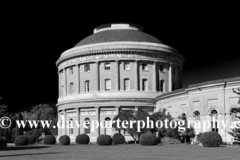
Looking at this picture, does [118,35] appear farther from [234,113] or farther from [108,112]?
[234,113]

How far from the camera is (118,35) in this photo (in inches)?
Result: 2427

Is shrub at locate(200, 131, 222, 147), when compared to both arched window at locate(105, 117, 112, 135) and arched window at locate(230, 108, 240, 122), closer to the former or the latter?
arched window at locate(230, 108, 240, 122)

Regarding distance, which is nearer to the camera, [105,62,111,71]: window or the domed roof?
[105,62,111,71]: window

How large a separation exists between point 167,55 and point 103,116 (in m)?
12.7

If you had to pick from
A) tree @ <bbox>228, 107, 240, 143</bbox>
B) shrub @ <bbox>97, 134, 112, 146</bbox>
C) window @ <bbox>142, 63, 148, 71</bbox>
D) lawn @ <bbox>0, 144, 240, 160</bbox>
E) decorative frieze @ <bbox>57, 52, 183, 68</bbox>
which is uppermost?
decorative frieze @ <bbox>57, 52, 183, 68</bbox>

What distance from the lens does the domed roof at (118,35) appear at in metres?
60.7

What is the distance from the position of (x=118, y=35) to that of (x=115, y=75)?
642 centimetres

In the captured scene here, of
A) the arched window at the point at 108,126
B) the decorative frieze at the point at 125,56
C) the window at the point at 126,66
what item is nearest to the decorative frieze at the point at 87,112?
the arched window at the point at 108,126

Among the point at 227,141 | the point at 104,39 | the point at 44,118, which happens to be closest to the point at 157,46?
the point at 104,39

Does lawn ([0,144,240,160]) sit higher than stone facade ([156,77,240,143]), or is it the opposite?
stone facade ([156,77,240,143])

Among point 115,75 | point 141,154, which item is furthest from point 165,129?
point 141,154

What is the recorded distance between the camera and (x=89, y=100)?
58.9 m

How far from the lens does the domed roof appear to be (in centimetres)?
6072

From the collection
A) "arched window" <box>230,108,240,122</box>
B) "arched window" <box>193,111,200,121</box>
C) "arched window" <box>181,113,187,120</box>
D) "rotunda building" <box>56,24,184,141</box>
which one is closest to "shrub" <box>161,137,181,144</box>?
"arched window" <box>181,113,187,120</box>
